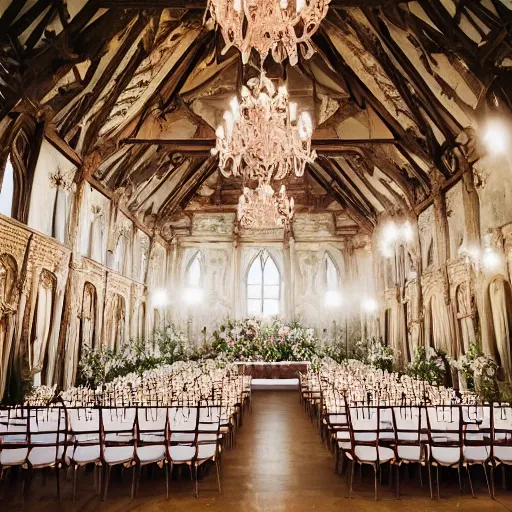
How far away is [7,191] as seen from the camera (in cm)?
873

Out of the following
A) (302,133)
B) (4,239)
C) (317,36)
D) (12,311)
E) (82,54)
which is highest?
(317,36)

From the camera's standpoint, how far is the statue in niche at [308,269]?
19.6 m

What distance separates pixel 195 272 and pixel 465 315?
12778 mm

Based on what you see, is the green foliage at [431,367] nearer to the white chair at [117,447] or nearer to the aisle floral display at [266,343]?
the aisle floral display at [266,343]

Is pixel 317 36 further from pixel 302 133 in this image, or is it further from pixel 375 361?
pixel 375 361

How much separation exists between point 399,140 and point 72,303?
9.64 metres

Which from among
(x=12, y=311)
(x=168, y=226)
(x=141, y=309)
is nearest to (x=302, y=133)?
(x=12, y=311)

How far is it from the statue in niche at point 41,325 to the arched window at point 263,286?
36.4 ft

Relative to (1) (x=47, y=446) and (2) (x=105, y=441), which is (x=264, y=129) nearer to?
(2) (x=105, y=441)

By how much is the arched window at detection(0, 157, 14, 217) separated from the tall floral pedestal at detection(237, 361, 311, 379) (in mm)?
9106

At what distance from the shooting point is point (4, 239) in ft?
26.2

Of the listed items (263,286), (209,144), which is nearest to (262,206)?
(209,144)

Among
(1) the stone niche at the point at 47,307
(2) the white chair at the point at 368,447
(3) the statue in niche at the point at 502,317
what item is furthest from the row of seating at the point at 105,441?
(3) the statue in niche at the point at 502,317

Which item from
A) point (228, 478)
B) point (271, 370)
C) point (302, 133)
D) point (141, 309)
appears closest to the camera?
point (228, 478)
